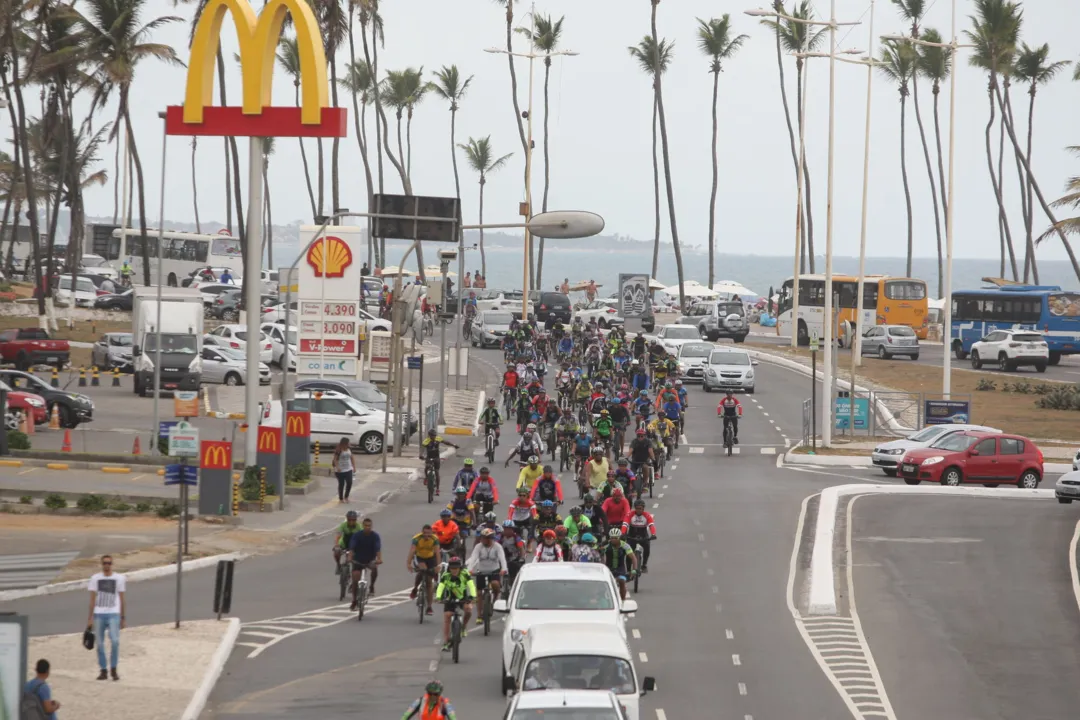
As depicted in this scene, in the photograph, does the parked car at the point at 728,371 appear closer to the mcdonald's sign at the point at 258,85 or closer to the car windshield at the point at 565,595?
the mcdonald's sign at the point at 258,85

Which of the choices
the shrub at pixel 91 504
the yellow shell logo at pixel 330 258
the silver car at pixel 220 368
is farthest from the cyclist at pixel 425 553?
the silver car at pixel 220 368

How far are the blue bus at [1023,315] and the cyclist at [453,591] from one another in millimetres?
57166

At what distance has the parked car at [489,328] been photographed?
238ft

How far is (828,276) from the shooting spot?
155 ft

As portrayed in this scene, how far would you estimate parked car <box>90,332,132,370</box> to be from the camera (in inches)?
2251

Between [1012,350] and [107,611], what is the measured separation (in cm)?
5662

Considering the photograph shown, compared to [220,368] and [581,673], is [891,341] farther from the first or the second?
[581,673]

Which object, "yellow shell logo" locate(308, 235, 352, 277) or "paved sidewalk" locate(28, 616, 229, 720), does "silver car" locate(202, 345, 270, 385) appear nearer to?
"yellow shell logo" locate(308, 235, 352, 277)

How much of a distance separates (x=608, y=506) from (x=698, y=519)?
730 centimetres

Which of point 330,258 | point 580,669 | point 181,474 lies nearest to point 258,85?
point 330,258

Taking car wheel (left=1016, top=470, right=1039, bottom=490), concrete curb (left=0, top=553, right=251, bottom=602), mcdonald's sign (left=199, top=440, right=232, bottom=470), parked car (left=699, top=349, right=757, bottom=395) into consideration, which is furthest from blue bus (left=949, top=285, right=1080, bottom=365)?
concrete curb (left=0, top=553, right=251, bottom=602)

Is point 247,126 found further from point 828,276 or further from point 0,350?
point 0,350

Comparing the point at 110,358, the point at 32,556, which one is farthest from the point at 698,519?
the point at 110,358

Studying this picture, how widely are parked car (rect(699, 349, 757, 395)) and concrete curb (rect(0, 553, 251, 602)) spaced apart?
3004 centimetres
